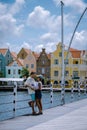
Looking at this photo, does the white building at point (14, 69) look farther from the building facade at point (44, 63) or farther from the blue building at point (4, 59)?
Answer: the building facade at point (44, 63)

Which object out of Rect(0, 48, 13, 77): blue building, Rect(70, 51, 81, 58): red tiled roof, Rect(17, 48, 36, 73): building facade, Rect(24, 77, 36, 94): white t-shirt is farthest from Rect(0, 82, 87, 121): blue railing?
Rect(0, 48, 13, 77): blue building

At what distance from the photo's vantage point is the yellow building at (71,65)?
102 metres

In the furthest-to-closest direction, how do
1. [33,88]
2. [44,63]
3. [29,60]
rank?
[29,60] → [44,63] → [33,88]

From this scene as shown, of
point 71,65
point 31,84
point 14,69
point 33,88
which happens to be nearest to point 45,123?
point 33,88

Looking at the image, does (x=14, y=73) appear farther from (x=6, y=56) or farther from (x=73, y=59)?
(x=73, y=59)

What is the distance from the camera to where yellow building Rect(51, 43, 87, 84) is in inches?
3996

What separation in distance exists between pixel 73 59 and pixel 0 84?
17.5m

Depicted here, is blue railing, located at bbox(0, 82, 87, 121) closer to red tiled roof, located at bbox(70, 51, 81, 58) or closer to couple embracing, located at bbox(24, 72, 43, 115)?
couple embracing, located at bbox(24, 72, 43, 115)

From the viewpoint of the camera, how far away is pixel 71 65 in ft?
336

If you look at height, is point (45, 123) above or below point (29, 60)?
below

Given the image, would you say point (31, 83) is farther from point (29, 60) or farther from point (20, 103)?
point (29, 60)

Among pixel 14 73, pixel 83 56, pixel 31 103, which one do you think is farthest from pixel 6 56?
pixel 31 103

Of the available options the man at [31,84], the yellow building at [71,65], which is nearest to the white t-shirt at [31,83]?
the man at [31,84]

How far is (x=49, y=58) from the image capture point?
4107 inches
